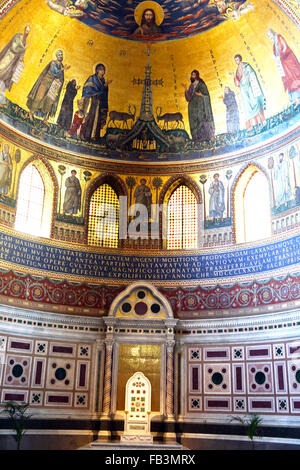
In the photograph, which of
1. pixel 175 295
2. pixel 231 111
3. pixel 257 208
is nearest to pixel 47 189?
pixel 175 295

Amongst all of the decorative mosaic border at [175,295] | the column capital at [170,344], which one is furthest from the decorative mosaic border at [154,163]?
the column capital at [170,344]

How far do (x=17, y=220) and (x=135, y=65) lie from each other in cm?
851

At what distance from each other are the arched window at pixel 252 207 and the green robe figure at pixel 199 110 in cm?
254

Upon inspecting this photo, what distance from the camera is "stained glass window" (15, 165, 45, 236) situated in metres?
20.5

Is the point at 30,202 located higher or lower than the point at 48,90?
lower

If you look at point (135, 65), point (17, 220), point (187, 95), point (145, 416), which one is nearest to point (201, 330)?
point (145, 416)

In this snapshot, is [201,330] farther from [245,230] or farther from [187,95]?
[187,95]

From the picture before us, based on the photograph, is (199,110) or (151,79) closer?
(199,110)

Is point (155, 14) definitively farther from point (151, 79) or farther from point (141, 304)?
point (141, 304)

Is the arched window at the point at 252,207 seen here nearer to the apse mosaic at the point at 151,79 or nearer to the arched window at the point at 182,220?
the apse mosaic at the point at 151,79

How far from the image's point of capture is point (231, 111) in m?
22.0

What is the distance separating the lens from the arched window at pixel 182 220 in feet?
72.2

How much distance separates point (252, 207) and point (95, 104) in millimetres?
8038

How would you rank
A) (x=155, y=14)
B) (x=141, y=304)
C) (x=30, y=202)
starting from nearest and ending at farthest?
(x=30, y=202) → (x=141, y=304) → (x=155, y=14)
